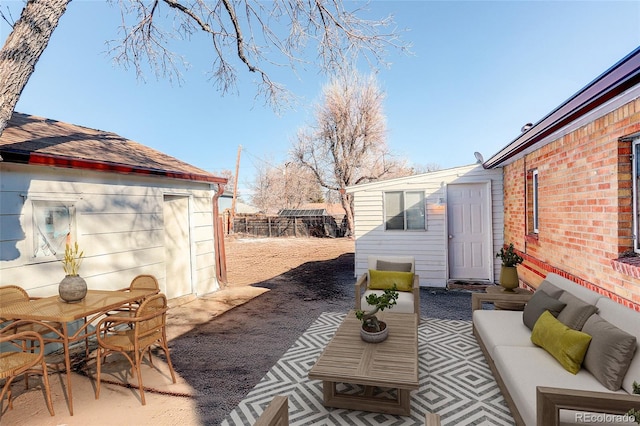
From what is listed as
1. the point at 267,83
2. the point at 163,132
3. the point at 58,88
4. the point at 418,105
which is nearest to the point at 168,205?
the point at 267,83

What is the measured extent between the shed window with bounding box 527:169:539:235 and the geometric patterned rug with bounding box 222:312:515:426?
2456 millimetres

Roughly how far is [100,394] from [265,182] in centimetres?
3041

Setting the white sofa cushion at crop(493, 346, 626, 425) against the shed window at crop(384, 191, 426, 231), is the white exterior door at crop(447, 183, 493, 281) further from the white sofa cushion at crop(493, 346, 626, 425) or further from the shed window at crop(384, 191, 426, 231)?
the white sofa cushion at crop(493, 346, 626, 425)

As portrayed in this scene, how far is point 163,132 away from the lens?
2381 centimetres

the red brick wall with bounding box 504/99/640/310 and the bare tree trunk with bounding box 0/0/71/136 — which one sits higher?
the bare tree trunk with bounding box 0/0/71/136

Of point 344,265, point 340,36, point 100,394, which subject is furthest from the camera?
point 344,265

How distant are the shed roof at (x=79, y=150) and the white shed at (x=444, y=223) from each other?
4.08 meters

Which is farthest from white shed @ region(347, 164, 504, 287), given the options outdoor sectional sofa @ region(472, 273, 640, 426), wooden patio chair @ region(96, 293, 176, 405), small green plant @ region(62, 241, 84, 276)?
small green plant @ region(62, 241, 84, 276)

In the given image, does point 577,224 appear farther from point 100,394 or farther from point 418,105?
point 418,105

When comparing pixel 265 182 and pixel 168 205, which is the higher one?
pixel 265 182

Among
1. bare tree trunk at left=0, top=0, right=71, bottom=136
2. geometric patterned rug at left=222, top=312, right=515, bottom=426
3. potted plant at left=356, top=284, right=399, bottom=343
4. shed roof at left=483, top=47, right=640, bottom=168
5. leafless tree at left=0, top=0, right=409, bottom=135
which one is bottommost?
geometric patterned rug at left=222, top=312, right=515, bottom=426

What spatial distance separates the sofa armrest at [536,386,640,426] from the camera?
173cm

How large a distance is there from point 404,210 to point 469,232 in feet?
5.07

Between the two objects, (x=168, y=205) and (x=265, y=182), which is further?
(x=265, y=182)
